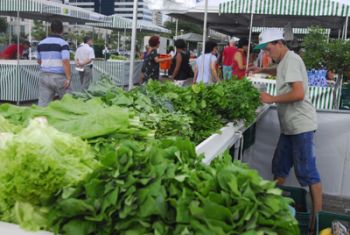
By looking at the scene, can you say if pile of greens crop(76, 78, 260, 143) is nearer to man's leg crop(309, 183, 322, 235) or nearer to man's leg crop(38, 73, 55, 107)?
man's leg crop(309, 183, 322, 235)

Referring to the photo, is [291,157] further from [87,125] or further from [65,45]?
[65,45]

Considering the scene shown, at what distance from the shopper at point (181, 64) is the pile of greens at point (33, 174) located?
6.68m

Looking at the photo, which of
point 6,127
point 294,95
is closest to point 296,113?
point 294,95

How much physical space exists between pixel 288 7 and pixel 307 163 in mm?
4075

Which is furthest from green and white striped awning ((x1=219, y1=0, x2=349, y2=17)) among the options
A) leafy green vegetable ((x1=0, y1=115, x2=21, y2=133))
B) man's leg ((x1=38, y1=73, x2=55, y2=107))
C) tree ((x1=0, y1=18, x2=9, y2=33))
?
tree ((x1=0, y1=18, x2=9, y2=33))

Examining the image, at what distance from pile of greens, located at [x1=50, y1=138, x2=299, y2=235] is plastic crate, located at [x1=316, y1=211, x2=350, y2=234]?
2180mm

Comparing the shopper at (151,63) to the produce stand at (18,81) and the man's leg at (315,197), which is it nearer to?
the produce stand at (18,81)

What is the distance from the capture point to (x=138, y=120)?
2.57m

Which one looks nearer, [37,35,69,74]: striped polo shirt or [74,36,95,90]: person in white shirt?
[37,35,69,74]: striped polo shirt

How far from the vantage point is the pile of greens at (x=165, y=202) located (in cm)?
148

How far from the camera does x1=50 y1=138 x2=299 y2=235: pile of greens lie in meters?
1.48

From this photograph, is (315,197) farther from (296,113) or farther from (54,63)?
(54,63)

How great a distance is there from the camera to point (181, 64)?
8398mm

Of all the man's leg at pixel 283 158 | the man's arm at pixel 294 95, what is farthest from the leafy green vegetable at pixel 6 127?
the man's leg at pixel 283 158
